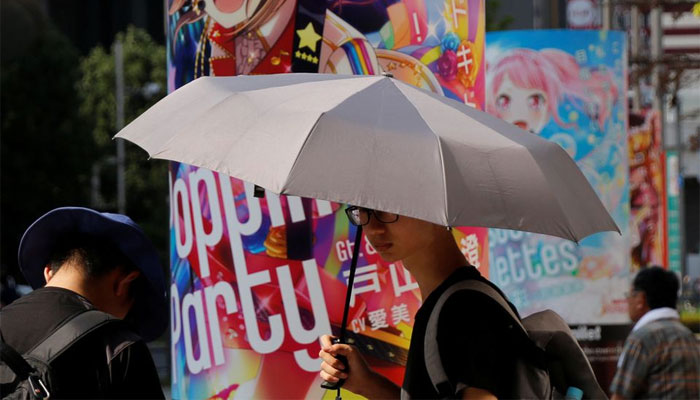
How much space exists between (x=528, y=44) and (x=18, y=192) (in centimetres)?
2282

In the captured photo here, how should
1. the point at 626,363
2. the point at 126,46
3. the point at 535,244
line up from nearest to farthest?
the point at 626,363 → the point at 535,244 → the point at 126,46

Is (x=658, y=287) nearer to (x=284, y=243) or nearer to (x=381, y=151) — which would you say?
(x=284, y=243)

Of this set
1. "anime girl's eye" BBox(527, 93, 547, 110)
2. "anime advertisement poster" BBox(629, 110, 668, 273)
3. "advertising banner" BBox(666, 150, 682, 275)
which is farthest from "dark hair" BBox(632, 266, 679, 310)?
"advertising banner" BBox(666, 150, 682, 275)

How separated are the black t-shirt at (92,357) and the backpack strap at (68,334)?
0.01m

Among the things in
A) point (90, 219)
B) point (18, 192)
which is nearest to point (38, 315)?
point (90, 219)

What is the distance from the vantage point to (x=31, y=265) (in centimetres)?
370

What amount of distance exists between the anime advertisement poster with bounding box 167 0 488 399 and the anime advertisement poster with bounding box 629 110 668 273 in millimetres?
10041

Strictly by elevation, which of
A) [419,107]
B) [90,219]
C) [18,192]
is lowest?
[18,192]

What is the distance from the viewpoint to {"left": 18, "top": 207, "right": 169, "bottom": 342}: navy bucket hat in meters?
3.43

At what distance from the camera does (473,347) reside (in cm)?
307

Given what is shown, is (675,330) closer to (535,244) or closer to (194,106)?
(194,106)

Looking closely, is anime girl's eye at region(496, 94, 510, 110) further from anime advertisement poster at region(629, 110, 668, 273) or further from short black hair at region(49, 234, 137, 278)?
short black hair at region(49, 234, 137, 278)

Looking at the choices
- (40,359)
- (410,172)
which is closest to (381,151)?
(410,172)

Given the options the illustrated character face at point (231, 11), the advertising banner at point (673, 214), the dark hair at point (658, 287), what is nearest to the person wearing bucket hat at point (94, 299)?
the illustrated character face at point (231, 11)
